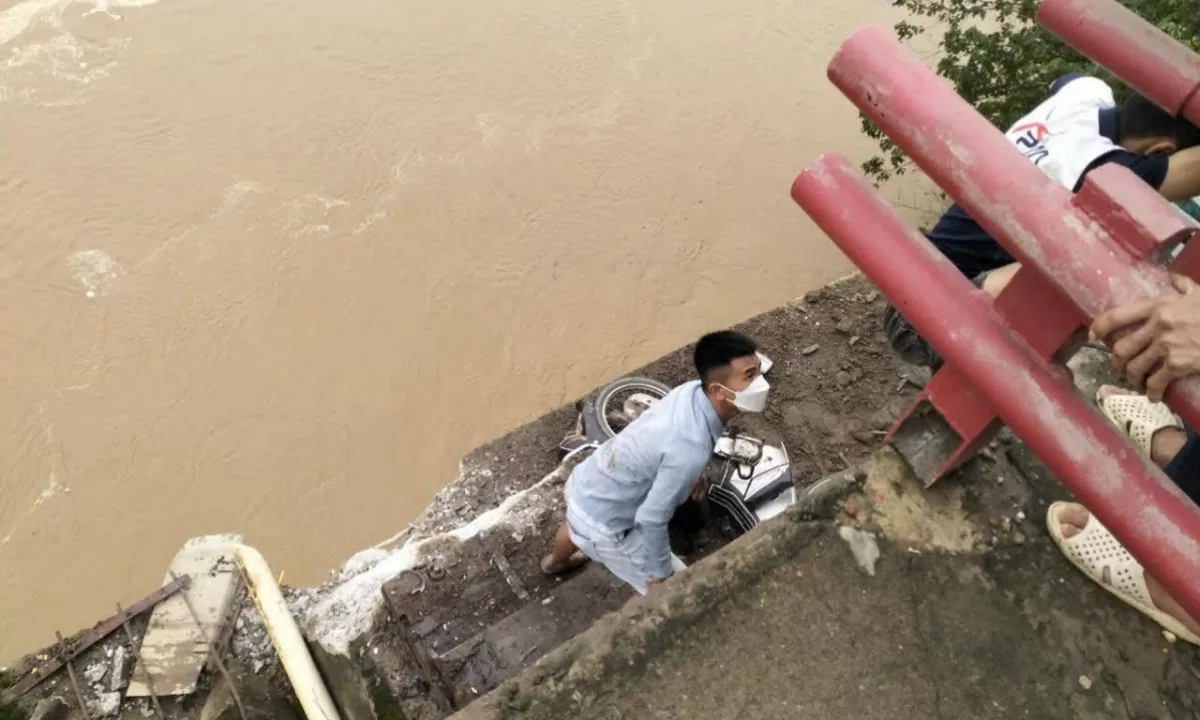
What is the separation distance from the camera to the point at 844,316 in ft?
14.3

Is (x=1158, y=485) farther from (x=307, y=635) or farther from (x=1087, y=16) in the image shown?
(x=307, y=635)

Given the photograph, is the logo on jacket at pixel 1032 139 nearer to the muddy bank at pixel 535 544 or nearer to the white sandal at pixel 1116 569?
the muddy bank at pixel 535 544

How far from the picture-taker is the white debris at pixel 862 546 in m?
2.18

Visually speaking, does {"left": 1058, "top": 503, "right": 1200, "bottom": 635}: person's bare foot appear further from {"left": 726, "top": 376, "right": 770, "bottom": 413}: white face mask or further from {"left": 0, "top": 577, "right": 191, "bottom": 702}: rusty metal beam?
{"left": 0, "top": 577, "right": 191, "bottom": 702}: rusty metal beam

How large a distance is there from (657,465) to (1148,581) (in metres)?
1.40

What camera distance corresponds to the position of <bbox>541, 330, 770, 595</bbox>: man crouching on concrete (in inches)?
108

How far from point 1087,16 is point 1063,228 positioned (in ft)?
2.01

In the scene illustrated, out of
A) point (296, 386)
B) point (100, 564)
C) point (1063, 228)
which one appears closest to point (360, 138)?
point (296, 386)

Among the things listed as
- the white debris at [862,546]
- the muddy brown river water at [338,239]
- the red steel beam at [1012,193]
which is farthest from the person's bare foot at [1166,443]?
the muddy brown river water at [338,239]

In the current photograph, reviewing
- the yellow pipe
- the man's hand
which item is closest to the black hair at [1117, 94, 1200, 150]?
the man's hand

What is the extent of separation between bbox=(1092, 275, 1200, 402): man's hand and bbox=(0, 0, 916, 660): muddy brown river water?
4.73 metres

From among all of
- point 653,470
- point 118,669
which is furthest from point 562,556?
point 118,669

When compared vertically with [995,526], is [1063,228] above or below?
above

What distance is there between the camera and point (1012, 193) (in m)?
1.57
